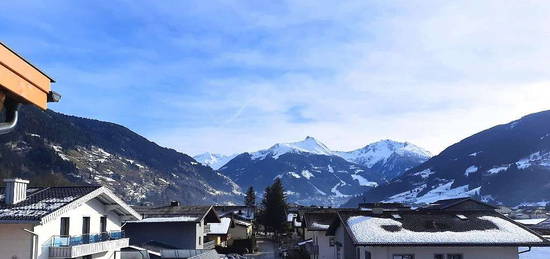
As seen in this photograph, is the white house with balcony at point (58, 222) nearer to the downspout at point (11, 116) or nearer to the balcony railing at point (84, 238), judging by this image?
the balcony railing at point (84, 238)

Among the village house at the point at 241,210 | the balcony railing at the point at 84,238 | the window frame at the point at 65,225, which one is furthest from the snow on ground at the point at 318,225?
the village house at the point at 241,210

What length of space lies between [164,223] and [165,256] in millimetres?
10852

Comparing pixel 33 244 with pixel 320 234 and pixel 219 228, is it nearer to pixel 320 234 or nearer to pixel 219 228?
pixel 320 234

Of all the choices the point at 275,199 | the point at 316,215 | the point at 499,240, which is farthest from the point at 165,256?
the point at 275,199

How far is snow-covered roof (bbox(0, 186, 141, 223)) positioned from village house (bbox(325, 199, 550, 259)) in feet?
52.2

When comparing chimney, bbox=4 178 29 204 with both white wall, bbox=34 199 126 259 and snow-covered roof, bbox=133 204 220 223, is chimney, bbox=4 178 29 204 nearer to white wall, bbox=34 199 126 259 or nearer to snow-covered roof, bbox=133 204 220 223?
white wall, bbox=34 199 126 259

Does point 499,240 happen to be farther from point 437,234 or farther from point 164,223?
point 164,223

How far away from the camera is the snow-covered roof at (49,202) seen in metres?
28.1

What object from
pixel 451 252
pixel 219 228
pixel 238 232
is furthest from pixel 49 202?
pixel 238 232

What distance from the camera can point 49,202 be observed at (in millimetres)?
30703

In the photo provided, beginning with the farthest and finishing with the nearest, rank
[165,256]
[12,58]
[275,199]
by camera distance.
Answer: [275,199], [165,256], [12,58]

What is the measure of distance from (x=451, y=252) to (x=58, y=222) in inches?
898

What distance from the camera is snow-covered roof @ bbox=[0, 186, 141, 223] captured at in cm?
2812

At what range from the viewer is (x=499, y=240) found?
109ft
